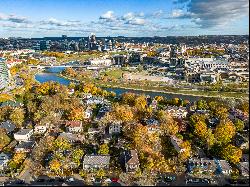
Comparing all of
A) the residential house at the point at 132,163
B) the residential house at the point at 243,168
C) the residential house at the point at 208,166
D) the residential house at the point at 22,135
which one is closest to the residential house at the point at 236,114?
the residential house at the point at 243,168

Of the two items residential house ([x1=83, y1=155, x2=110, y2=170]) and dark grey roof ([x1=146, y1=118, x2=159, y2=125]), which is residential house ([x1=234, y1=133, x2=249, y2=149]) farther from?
residential house ([x1=83, y1=155, x2=110, y2=170])

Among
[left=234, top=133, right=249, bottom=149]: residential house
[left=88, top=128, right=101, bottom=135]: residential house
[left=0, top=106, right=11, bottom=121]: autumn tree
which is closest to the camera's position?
[left=234, top=133, right=249, bottom=149]: residential house

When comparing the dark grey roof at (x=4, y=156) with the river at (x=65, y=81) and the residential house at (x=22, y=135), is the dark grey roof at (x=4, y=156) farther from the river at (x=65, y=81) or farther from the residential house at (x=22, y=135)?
the river at (x=65, y=81)

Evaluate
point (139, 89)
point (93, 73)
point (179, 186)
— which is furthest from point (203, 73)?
point (179, 186)

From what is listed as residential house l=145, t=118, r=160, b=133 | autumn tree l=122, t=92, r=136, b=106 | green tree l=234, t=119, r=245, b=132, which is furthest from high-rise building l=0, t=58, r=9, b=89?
green tree l=234, t=119, r=245, b=132

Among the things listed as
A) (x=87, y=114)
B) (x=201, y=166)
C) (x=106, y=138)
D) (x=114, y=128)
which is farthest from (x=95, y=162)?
(x=87, y=114)

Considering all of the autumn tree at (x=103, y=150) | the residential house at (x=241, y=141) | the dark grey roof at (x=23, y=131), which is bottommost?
the dark grey roof at (x=23, y=131)
